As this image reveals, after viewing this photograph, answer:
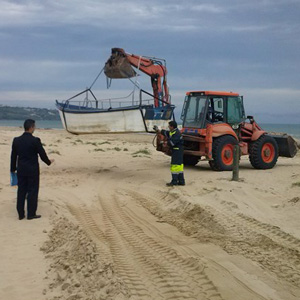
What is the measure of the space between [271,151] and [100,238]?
10204 mm

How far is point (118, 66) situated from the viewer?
14.2 metres

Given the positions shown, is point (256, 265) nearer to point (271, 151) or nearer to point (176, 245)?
point (176, 245)

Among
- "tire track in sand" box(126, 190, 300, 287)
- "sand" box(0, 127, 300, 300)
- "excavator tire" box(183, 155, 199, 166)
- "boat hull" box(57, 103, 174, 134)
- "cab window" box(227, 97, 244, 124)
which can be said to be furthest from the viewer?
"excavator tire" box(183, 155, 199, 166)

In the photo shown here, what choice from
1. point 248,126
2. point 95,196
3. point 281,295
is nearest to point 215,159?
point 248,126

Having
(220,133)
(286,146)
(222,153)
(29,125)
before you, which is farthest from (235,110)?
(29,125)

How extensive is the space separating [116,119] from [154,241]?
6360 millimetres

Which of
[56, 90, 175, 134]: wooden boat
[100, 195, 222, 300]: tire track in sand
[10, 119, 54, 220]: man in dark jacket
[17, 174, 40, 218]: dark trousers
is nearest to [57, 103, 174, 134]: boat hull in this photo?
[56, 90, 175, 134]: wooden boat

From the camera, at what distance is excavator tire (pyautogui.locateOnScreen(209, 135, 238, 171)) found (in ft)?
47.2

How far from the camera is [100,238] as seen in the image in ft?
24.0

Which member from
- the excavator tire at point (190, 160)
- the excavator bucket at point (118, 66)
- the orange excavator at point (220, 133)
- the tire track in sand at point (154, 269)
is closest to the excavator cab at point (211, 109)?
the orange excavator at point (220, 133)

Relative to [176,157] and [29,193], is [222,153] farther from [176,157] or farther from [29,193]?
A: [29,193]

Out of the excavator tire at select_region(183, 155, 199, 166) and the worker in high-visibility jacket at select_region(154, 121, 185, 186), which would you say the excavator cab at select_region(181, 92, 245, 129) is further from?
the worker in high-visibility jacket at select_region(154, 121, 185, 186)

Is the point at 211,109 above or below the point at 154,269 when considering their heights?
above

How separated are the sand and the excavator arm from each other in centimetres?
379
